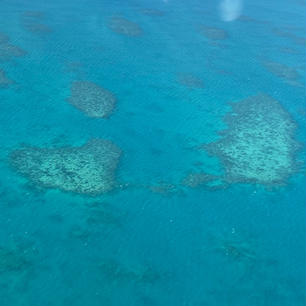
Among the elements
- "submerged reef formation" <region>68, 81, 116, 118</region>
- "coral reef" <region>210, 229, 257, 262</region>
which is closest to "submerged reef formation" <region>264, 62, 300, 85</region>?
"submerged reef formation" <region>68, 81, 116, 118</region>

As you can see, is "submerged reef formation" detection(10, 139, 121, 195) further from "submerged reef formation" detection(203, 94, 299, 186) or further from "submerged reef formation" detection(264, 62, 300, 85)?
"submerged reef formation" detection(264, 62, 300, 85)

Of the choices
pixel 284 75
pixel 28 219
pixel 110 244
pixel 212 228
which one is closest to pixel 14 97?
pixel 28 219

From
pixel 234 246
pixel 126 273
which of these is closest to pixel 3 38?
pixel 126 273

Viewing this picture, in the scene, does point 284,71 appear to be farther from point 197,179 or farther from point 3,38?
point 3,38

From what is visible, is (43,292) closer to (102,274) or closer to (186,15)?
(102,274)

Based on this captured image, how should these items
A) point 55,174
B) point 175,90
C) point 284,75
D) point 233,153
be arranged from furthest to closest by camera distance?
point 284,75 → point 175,90 → point 233,153 → point 55,174
